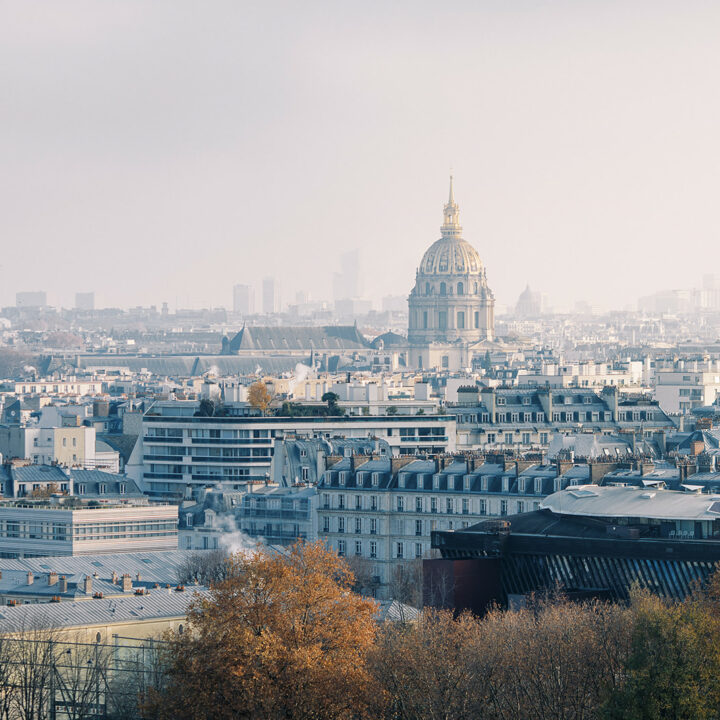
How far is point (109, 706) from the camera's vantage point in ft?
151

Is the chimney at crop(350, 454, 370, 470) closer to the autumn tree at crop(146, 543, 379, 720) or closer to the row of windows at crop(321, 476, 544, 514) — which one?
the row of windows at crop(321, 476, 544, 514)

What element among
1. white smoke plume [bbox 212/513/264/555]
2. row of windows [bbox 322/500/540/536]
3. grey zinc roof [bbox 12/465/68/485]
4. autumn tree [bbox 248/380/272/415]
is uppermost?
autumn tree [bbox 248/380/272/415]

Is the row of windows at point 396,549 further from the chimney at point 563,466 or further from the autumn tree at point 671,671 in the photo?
the autumn tree at point 671,671

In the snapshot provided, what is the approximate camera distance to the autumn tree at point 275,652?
4103cm

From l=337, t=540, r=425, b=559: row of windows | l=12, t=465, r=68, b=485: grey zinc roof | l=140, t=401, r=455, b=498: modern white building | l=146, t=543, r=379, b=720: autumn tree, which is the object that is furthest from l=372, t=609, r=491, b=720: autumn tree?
l=140, t=401, r=455, b=498: modern white building

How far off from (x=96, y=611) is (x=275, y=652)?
1048cm

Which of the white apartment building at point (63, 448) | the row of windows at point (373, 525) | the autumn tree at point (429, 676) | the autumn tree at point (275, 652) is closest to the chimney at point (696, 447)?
the row of windows at point (373, 525)

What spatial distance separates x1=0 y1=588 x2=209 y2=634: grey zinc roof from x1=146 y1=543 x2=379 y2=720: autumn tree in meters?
6.29

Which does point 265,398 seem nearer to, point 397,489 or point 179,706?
point 397,489

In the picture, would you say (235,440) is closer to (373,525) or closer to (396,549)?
(373,525)

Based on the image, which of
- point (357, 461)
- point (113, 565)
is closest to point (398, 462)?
point (357, 461)

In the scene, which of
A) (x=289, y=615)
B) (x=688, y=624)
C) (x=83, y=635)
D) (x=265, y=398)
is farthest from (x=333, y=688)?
(x=265, y=398)

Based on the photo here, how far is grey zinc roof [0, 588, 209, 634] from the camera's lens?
49469mm

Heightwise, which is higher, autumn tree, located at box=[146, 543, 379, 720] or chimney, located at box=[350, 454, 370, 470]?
chimney, located at box=[350, 454, 370, 470]
